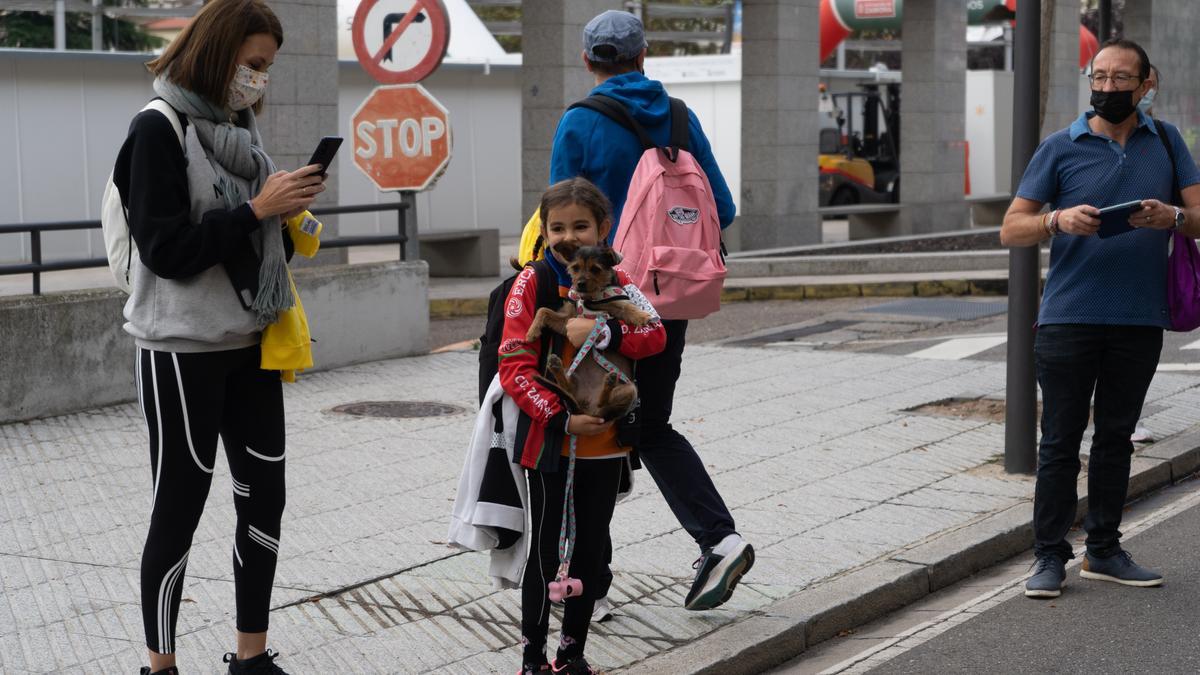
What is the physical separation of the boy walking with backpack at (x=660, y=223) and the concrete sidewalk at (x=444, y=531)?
349 millimetres

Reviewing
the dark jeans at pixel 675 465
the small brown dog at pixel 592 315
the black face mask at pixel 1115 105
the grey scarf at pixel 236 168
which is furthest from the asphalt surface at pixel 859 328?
the grey scarf at pixel 236 168

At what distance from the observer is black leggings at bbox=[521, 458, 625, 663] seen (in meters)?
4.62

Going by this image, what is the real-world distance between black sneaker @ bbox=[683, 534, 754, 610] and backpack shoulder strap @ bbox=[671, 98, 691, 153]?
1.35 meters

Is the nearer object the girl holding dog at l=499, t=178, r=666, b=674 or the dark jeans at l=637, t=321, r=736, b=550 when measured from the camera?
the girl holding dog at l=499, t=178, r=666, b=674

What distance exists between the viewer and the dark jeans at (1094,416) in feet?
19.4

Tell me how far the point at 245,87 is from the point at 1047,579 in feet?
11.5

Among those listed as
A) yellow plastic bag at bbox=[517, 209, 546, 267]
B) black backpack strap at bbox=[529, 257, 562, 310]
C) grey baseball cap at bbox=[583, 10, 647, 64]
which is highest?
grey baseball cap at bbox=[583, 10, 647, 64]

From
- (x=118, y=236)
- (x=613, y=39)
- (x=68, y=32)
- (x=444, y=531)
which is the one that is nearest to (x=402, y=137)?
(x=444, y=531)

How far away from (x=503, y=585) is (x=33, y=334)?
17.1ft

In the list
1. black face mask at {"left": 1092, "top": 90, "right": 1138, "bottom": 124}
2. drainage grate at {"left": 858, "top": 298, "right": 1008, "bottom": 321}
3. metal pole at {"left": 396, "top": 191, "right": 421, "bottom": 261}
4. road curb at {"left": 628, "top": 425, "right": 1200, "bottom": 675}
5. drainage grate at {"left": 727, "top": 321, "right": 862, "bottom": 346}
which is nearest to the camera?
road curb at {"left": 628, "top": 425, "right": 1200, "bottom": 675}

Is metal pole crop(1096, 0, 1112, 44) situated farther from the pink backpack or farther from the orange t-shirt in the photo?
the orange t-shirt

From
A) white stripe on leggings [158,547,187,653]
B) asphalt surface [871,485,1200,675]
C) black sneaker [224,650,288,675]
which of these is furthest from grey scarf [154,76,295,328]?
asphalt surface [871,485,1200,675]

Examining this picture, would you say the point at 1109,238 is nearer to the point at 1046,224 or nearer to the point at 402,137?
the point at 1046,224

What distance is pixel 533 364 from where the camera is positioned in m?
4.51
